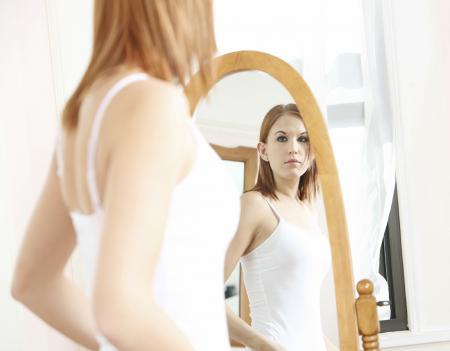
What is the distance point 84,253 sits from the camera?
775mm

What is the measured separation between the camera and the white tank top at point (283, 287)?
1523 millimetres

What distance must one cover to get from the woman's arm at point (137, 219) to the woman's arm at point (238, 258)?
0.88 meters

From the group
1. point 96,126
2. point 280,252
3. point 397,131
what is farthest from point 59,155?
point 397,131

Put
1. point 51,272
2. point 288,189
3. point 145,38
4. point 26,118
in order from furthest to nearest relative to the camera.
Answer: point 26,118, point 288,189, point 51,272, point 145,38

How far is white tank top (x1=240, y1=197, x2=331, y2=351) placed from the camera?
5.00 ft

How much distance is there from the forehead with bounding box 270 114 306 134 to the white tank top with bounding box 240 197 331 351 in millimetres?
210

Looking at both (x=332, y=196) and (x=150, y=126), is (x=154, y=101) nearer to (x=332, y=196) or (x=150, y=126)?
(x=150, y=126)

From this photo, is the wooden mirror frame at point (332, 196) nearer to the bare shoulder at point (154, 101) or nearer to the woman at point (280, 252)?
the woman at point (280, 252)

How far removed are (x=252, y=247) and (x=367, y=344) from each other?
0.42 m

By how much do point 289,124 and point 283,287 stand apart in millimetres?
393

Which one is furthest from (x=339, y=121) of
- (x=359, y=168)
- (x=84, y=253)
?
(x=84, y=253)

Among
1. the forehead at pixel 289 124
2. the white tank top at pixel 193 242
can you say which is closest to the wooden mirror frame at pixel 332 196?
the forehead at pixel 289 124

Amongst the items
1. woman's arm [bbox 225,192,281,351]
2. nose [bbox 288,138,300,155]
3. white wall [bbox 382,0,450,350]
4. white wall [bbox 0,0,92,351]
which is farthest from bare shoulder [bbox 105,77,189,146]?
white wall [bbox 382,0,450,350]

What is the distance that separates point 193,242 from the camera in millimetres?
740
